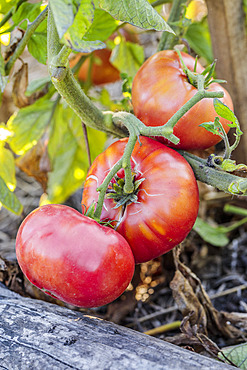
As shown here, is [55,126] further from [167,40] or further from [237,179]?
[237,179]

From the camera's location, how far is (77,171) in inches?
46.7

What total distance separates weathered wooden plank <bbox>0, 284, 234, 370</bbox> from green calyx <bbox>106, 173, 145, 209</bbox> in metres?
0.19

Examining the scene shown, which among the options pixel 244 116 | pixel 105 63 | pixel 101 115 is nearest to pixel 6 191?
pixel 101 115

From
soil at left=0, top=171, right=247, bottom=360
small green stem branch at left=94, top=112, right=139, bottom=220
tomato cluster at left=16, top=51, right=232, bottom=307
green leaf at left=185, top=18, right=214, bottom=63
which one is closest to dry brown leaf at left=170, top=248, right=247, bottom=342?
soil at left=0, top=171, right=247, bottom=360

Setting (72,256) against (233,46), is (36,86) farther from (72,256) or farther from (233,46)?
(72,256)

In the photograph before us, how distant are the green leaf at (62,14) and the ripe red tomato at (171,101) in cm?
26

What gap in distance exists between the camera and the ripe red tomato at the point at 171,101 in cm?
66

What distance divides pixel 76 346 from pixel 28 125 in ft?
2.27

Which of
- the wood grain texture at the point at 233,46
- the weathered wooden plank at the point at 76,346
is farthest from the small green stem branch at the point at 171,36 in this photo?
the weathered wooden plank at the point at 76,346

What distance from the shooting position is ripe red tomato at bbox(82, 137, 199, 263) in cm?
60

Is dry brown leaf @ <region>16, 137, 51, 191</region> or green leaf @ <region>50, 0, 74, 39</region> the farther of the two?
dry brown leaf @ <region>16, 137, 51, 191</region>

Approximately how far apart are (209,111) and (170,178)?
0.49 feet

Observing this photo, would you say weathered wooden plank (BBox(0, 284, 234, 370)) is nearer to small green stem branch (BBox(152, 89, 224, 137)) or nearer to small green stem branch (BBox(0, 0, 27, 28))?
small green stem branch (BBox(152, 89, 224, 137))

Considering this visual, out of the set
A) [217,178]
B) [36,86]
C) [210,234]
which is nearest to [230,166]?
[217,178]
